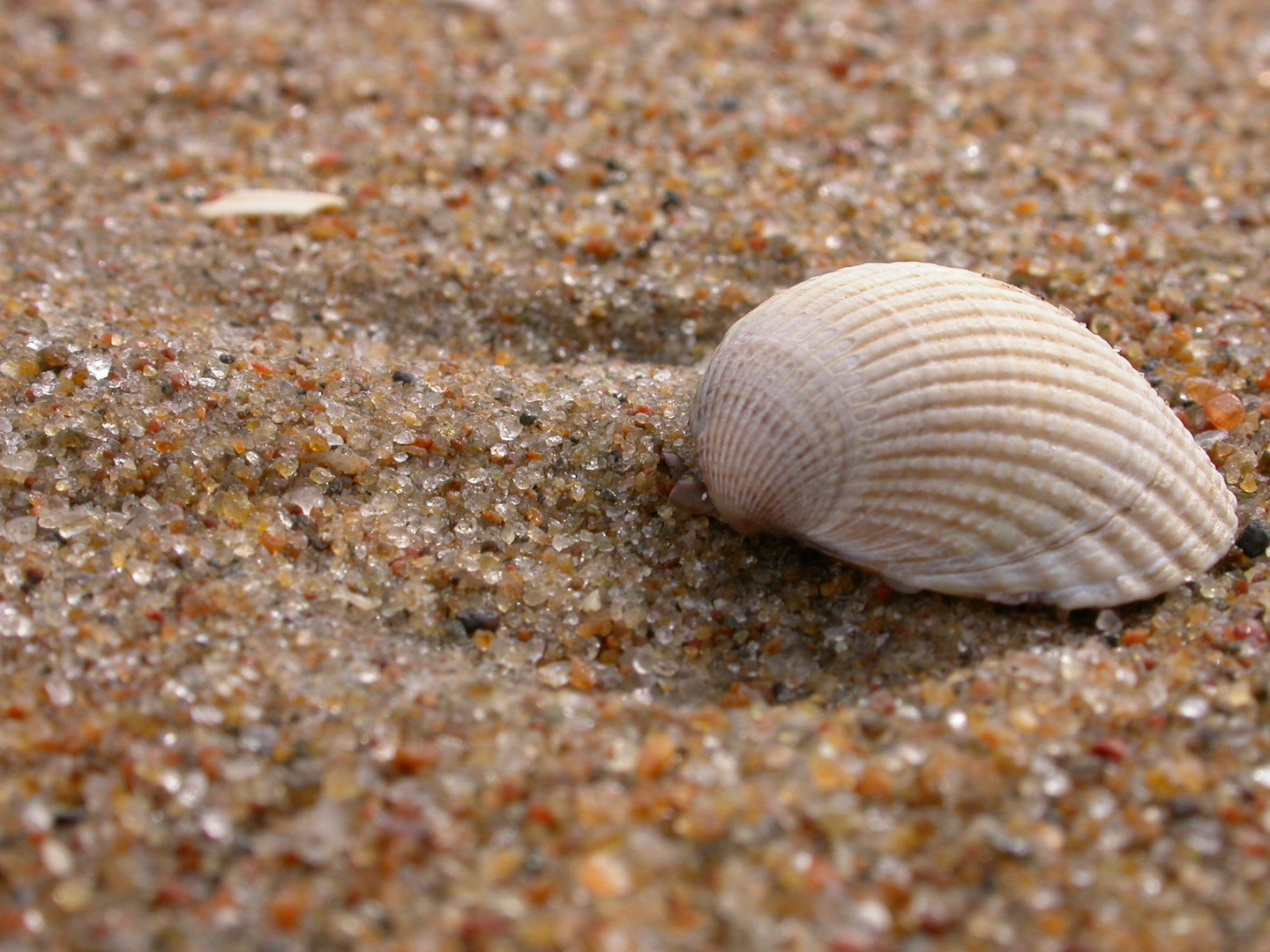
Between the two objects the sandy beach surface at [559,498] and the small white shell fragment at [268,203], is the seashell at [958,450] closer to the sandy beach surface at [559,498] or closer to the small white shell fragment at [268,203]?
the sandy beach surface at [559,498]

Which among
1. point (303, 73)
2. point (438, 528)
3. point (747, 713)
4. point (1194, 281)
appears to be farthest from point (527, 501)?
point (303, 73)

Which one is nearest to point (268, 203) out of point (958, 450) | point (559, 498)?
point (559, 498)

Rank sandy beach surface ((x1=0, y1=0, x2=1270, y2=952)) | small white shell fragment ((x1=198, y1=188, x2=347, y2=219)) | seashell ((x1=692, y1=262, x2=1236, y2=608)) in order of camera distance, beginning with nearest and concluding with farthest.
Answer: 1. sandy beach surface ((x1=0, y1=0, x2=1270, y2=952))
2. seashell ((x1=692, y1=262, x2=1236, y2=608))
3. small white shell fragment ((x1=198, y1=188, x2=347, y2=219))

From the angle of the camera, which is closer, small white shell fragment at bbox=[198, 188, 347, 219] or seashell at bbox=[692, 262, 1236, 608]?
seashell at bbox=[692, 262, 1236, 608]

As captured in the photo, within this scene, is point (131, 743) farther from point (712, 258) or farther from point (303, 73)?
point (303, 73)

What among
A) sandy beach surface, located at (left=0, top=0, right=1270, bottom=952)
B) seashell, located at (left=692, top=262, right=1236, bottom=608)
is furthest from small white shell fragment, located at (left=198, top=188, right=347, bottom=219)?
seashell, located at (left=692, top=262, right=1236, bottom=608)

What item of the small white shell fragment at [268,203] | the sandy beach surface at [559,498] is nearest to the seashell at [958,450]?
the sandy beach surface at [559,498]

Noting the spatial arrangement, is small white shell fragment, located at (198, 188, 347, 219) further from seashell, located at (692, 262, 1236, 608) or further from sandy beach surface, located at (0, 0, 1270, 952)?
seashell, located at (692, 262, 1236, 608)
